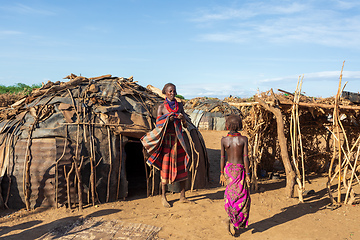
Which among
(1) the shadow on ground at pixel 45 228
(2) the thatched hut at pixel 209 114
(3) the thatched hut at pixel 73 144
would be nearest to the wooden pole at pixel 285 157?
(3) the thatched hut at pixel 73 144

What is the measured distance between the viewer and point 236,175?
170 inches

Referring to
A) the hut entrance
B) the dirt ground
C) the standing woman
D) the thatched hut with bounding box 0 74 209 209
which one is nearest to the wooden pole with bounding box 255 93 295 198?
the dirt ground

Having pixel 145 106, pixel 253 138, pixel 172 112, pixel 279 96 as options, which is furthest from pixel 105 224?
pixel 279 96

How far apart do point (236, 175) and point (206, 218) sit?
1.36m

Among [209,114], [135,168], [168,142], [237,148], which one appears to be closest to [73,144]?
[168,142]

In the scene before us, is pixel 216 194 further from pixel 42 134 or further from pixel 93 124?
pixel 42 134

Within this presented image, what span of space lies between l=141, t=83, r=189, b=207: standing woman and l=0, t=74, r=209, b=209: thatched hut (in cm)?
67

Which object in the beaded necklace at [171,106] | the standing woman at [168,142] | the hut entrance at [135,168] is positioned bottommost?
the hut entrance at [135,168]

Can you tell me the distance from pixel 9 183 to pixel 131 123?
8.33 feet

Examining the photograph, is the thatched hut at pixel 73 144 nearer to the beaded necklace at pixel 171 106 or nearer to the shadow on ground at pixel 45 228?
the shadow on ground at pixel 45 228

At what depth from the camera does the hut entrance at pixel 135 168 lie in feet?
24.2

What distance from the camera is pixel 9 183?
18.4 ft

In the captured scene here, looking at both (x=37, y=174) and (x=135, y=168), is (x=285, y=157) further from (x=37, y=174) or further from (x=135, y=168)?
(x=37, y=174)

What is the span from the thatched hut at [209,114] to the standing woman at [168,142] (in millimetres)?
13013
